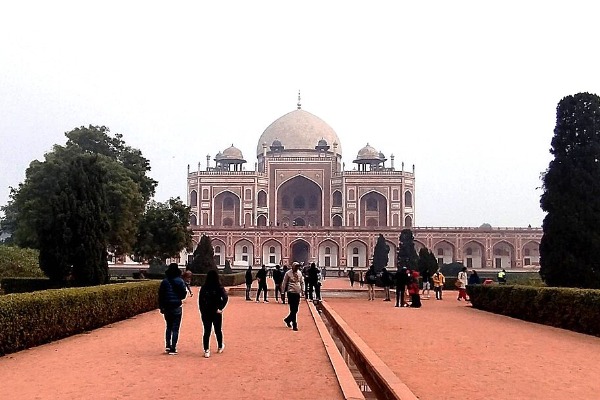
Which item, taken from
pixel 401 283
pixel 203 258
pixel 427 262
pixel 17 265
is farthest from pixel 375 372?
pixel 427 262

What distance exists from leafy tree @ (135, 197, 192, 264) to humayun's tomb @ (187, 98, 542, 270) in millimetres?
23462

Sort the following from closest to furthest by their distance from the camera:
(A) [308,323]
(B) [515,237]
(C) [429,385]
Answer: (C) [429,385], (A) [308,323], (B) [515,237]

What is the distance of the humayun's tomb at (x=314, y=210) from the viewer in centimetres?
5159

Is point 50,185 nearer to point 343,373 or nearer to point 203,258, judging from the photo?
point 203,258

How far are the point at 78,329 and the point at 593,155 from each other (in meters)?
10.9

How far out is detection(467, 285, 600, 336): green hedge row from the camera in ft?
32.9

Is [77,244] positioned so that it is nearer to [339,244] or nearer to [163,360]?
[163,360]

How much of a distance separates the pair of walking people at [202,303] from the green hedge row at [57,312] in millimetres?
1592

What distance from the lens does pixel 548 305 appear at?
11.6 metres

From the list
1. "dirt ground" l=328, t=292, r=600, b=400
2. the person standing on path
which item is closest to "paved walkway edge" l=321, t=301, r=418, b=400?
"dirt ground" l=328, t=292, r=600, b=400

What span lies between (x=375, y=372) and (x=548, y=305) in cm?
655

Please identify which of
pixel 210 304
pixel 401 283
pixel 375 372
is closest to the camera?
pixel 375 372

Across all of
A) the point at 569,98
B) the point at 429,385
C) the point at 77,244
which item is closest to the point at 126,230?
the point at 77,244

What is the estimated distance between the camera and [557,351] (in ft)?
26.2
